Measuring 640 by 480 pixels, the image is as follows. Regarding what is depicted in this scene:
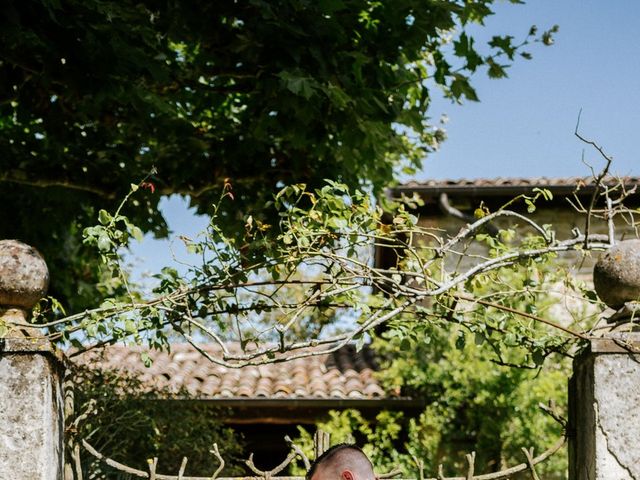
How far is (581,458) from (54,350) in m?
2.17

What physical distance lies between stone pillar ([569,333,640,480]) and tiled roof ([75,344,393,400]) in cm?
646

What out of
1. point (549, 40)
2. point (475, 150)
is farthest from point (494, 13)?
point (475, 150)

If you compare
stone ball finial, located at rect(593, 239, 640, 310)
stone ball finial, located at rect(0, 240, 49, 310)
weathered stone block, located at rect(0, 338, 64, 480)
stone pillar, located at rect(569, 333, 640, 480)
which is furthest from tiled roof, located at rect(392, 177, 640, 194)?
weathered stone block, located at rect(0, 338, 64, 480)

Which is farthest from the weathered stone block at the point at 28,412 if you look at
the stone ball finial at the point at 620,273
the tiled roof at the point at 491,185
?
the tiled roof at the point at 491,185

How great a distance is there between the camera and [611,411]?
3480mm

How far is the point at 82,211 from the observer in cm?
757

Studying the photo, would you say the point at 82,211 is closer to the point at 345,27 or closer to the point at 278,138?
the point at 278,138

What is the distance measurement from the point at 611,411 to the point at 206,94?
4835mm

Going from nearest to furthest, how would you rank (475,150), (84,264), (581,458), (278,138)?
1. (581,458)
2. (278,138)
3. (84,264)
4. (475,150)

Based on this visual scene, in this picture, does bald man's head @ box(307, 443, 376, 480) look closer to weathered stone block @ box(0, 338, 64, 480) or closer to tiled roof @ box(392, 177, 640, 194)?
weathered stone block @ box(0, 338, 64, 480)

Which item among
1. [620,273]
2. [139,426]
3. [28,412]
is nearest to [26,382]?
[28,412]

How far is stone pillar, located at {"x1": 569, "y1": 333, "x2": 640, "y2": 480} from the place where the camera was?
344 centimetres

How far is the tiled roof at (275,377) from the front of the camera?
33.6 feet

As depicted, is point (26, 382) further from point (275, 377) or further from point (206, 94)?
point (275, 377)
